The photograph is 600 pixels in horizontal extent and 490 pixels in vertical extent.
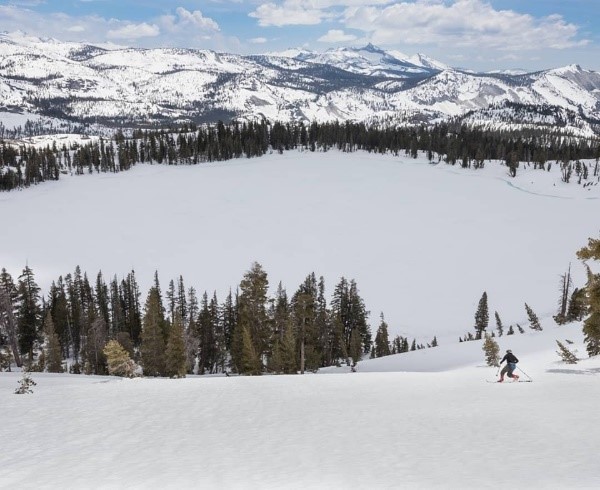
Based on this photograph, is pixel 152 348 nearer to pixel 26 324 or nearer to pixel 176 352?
pixel 176 352

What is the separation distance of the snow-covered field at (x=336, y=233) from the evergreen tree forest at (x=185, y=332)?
9826 mm

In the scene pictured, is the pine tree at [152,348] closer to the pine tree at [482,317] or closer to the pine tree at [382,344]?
the pine tree at [382,344]

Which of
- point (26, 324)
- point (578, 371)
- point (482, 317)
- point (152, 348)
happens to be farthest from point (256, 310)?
point (26, 324)

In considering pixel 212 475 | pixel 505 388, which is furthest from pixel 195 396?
pixel 505 388

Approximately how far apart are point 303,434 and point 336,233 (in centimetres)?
9506

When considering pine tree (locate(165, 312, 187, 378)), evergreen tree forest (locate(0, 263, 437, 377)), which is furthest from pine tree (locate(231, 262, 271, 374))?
pine tree (locate(165, 312, 187, 378))

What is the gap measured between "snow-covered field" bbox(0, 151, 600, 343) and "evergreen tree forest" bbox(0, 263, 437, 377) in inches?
387

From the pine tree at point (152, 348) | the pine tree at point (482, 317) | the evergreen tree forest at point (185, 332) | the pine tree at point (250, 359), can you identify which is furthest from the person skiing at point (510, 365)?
the pine tree at point (482, 317)

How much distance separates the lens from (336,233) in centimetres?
10862

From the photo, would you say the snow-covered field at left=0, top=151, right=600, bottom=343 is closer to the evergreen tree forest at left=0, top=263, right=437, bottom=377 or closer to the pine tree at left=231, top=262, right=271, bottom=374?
the evergreen tree forest at left=0, top=263, right=437, bottom=377

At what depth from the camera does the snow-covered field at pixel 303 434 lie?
34.9ft

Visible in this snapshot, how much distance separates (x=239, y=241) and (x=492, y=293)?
55683 mm

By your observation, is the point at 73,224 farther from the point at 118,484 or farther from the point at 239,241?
the point at 118,484

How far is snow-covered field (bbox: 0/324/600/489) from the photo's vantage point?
10.6 m
